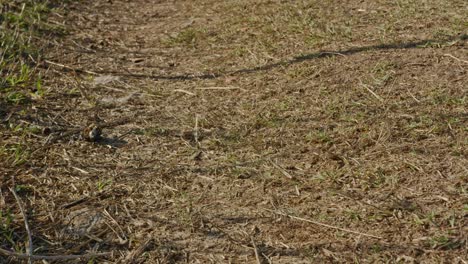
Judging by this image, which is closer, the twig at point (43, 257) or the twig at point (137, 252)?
the twig at point (43, 257)

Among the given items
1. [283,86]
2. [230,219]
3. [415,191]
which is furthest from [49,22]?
[415,191]

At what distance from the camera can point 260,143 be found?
3408 millimetres

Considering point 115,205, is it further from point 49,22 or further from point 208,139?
point 49,22

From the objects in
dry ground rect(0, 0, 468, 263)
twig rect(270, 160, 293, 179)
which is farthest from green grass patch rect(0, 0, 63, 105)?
twig rect(270, 160, 293, 179)

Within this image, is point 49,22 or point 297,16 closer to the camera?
point 297,16

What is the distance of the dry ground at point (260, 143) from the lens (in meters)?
2.72

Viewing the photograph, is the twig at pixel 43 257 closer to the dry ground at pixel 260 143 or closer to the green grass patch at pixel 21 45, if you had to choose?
the dry ground at pixel 260 143

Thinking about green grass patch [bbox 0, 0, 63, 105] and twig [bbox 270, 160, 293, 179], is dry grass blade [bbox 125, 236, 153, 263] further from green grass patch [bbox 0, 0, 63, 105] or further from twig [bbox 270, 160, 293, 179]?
green grass patch [bbox 0, 0, 63, 105]

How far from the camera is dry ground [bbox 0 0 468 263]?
8.93ft

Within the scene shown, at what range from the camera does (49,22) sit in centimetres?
527

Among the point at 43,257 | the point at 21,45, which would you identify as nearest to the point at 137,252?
the point at 43,257

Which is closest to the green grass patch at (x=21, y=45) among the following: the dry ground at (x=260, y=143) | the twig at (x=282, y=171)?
the dry ground at (x=260, y=143)

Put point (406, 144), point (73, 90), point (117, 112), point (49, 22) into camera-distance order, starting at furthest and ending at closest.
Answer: point (49, 22), point (73, 90), point (117, 112), point (406, 144)

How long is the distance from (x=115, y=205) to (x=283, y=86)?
1.44 meters
